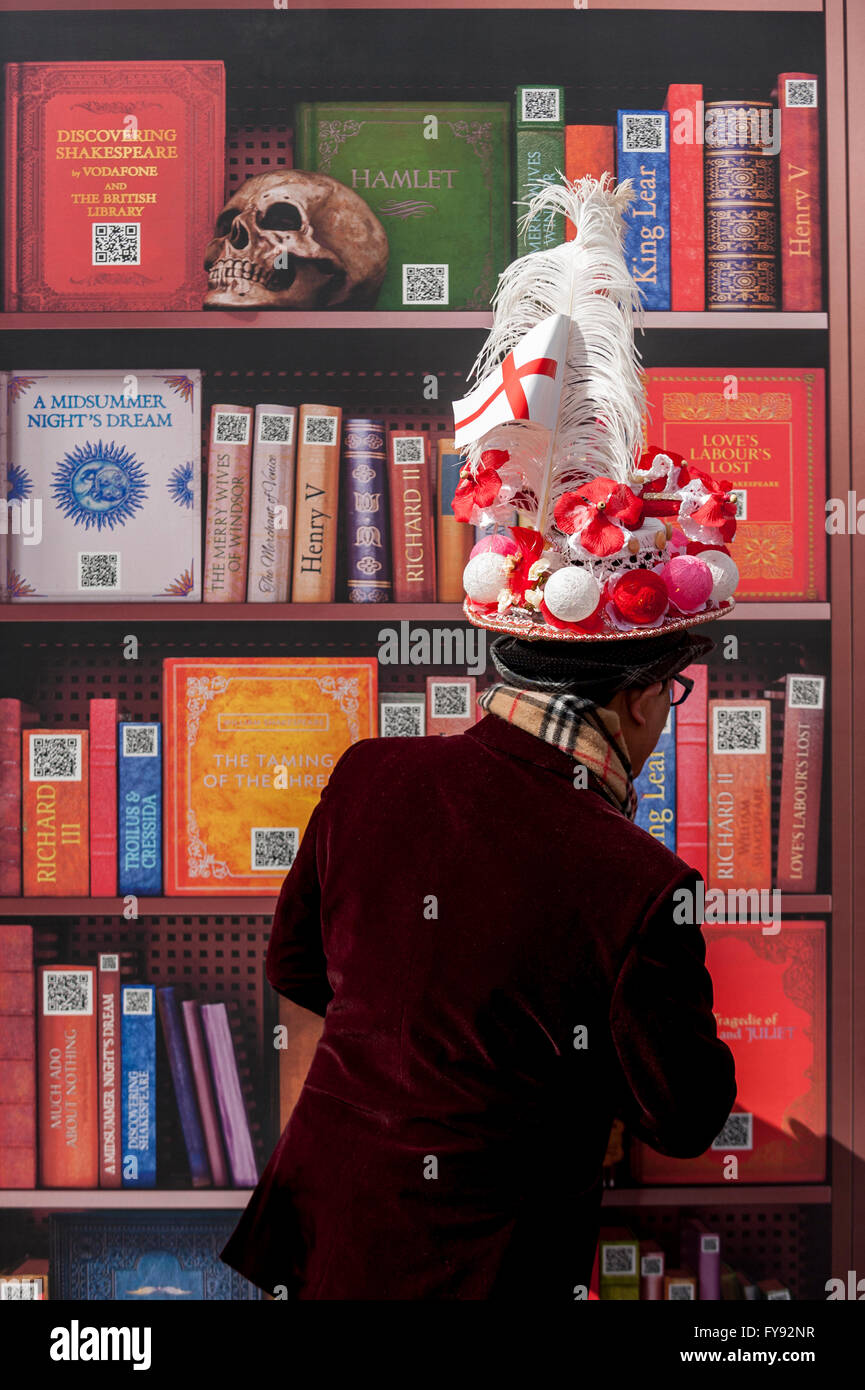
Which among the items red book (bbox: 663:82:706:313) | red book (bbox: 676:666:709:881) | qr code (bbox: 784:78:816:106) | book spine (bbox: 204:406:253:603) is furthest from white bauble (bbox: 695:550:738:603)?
qr code (bbox: 784:78:816:106)

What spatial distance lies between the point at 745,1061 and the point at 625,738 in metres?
0.80

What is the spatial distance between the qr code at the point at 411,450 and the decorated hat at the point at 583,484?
31 centimetres

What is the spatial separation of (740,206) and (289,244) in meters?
0.81

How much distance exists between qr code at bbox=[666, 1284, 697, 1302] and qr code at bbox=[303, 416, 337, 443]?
1.66m

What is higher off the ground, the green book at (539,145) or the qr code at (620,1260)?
the green book at (539,145)

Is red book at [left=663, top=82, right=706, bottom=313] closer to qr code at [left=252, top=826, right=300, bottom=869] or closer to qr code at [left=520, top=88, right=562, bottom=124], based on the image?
qr code at [left=520, top=88, right=562, bottom=124]

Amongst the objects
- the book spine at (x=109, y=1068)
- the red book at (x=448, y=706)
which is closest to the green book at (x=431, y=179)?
the red book at (x=448, y=706)

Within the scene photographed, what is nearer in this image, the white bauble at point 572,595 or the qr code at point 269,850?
the white bauble at point 572,595

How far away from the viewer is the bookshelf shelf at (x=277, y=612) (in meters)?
1.62

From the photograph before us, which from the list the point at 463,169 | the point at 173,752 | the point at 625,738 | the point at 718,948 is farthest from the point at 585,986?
the point at 463,169

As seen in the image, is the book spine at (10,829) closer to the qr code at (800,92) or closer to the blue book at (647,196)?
the blue book at (647,196)

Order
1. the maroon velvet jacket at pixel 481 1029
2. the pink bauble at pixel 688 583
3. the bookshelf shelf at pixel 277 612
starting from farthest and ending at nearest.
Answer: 1. the bookshelf shelf at pixel 277 612
2. the pink bauble at pixel 688 583
3. the maroon velvet jacket at pixel 481 1029

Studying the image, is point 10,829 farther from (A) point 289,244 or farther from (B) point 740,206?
(B) point 740,206

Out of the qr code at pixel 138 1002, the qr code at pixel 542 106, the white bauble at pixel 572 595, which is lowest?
the qr code at pixel 138 1002
